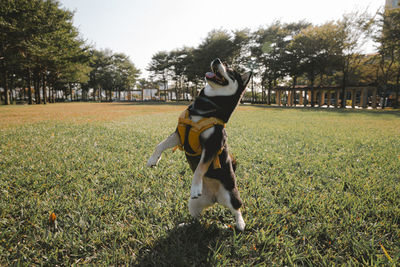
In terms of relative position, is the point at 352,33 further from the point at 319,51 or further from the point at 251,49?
the point at 251,49

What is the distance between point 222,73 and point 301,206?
1752mm

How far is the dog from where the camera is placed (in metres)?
1.47

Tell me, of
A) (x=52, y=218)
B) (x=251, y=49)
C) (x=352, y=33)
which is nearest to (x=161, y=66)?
(x=251, y=49)

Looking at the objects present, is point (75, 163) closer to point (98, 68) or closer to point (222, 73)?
point (222, 73)

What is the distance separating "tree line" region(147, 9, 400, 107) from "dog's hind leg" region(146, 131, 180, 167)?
27710mm

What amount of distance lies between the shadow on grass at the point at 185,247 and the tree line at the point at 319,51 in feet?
91.6

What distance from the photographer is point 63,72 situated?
3312 cm

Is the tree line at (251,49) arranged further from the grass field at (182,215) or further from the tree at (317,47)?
the grass field at (182,215)

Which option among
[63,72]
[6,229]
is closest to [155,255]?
[6,229]

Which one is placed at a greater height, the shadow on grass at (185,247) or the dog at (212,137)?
the dog at (212,137)

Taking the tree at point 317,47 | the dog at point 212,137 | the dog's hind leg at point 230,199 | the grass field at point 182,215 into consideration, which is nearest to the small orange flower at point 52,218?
the grass field at point 182,215

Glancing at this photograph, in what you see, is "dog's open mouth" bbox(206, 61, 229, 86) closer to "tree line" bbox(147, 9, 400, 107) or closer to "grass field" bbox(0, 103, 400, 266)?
"grass field" bbox(0, 103, 400, 266)

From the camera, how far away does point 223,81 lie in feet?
4.97

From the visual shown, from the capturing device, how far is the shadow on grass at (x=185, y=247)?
139cm
